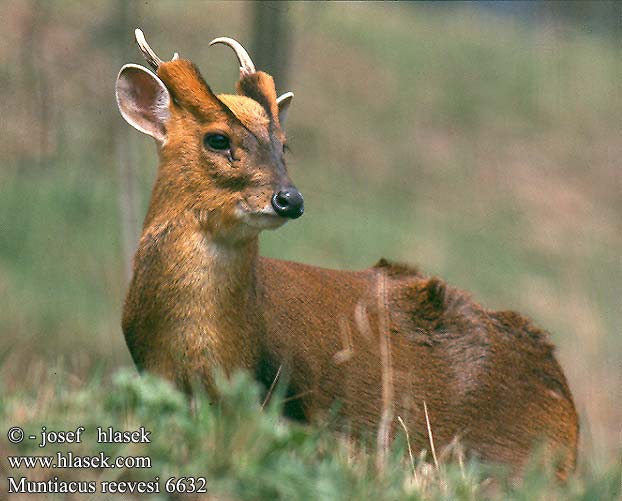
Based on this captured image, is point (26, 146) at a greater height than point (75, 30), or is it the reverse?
point (75, 30)

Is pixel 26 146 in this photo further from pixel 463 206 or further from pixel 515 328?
pixel 463 206

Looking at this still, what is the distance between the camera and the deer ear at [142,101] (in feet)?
19.5

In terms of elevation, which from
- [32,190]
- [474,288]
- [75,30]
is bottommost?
[474,288]

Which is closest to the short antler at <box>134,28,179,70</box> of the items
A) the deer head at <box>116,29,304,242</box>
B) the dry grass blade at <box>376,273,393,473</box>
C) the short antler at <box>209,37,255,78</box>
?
the deer head at <box>116,29,304,242</box>

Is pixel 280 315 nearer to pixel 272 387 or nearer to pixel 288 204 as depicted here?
pixel 272 387

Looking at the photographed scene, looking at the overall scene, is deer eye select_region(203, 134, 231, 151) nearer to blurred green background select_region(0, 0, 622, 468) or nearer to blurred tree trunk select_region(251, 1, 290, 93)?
blurred green background select_region(0, 0, 622, 468)

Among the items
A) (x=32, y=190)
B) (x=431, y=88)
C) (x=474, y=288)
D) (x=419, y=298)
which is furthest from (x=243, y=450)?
(x=431, y=88)

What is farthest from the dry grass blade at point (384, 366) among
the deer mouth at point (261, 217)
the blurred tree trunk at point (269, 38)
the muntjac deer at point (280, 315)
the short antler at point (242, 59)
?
the blurred tree trunk at point (269, 38)

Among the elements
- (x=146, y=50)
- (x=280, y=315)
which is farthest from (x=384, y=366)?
(x=146, y=50)

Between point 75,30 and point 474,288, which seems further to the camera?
point 474,288

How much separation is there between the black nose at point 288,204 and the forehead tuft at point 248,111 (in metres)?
0.50

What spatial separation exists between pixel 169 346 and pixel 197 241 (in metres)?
0.52

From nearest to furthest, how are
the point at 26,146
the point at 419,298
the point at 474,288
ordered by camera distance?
the point at 419,298
the point at 26,146
the point at 474,288

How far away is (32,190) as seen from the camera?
15.0 metres
